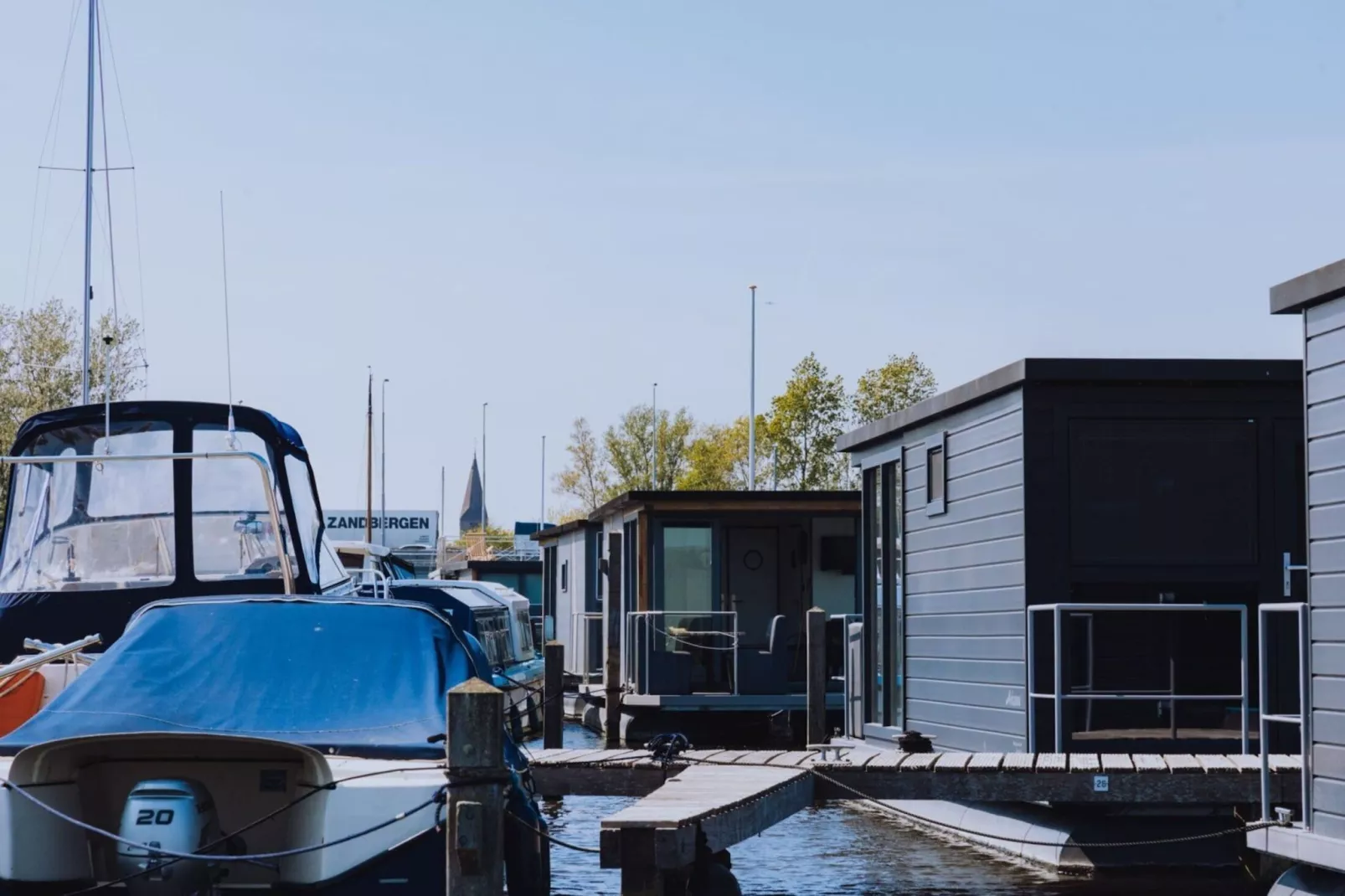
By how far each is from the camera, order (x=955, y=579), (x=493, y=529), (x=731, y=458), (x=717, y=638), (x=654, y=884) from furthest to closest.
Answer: (x=493, y=529) < (x=731, y=458) < (x=717, y=638) < (x=955, y=579) < (x=654, y=884)

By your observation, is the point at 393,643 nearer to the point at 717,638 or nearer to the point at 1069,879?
the point at 1069,879

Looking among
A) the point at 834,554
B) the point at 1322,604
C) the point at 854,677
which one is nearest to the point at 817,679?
the point at 854,677

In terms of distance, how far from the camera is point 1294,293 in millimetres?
9516

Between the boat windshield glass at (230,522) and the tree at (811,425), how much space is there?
36269mm

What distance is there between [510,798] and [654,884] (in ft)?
2.66

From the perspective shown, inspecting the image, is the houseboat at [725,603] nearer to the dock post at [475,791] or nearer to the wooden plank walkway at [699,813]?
the wooden plank walkway at [699,813]

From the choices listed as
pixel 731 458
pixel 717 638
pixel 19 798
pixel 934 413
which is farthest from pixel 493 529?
pixel 19 798

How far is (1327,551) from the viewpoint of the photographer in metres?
9.19

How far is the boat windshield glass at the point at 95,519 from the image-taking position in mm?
13375

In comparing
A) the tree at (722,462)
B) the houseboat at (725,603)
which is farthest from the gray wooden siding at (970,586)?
the tree at (722,462)

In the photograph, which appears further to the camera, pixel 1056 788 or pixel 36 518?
pixel 36 518

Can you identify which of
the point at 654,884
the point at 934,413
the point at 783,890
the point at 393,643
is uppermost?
the point at 934,413

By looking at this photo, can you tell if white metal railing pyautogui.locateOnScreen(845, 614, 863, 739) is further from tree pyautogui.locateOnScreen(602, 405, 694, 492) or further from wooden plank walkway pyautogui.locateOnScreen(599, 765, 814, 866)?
tree pyautogui.locateOnScreen(602, 405, 694, 492)

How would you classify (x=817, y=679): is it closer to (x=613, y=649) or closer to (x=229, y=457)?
(x=229, y=457)
